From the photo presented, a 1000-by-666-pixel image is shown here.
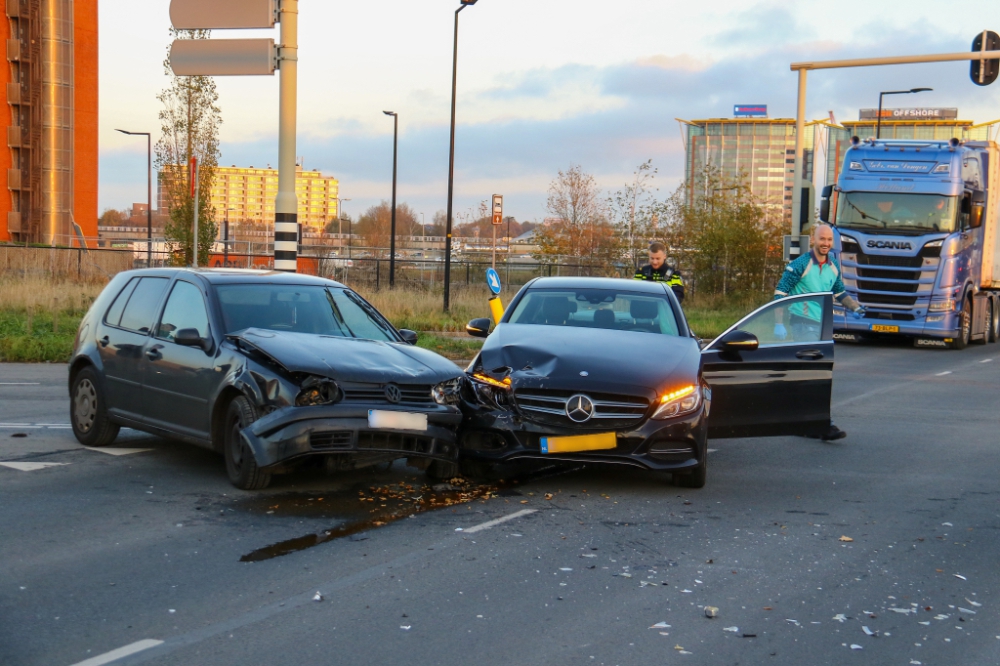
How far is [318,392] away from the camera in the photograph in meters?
7.07

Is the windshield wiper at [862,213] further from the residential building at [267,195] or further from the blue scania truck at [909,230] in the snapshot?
the residential building at [267,195]

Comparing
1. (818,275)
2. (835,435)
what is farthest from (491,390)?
(818,275)

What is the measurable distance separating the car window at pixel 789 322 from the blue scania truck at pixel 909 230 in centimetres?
1505

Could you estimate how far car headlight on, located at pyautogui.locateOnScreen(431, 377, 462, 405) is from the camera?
7477 mm

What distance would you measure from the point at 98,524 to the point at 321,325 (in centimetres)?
236

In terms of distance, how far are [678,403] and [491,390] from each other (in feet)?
4.16

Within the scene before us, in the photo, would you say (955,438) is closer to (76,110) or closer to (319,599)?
(319,599)

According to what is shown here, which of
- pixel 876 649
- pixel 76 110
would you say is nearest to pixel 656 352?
pixel 876 649

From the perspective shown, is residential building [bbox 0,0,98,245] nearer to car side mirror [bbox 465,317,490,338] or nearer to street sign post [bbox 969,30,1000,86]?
street sign post [bbox 969,30,1000,86]

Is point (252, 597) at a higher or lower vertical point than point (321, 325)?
lower

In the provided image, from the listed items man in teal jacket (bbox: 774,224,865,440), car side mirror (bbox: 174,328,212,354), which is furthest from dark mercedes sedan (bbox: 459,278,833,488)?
car side mirror (bbox: 174,328,212,354)

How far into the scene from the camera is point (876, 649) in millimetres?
4625

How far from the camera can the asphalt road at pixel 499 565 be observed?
15.0ft

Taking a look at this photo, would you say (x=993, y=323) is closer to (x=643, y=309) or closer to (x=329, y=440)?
(x=643, y=309)
